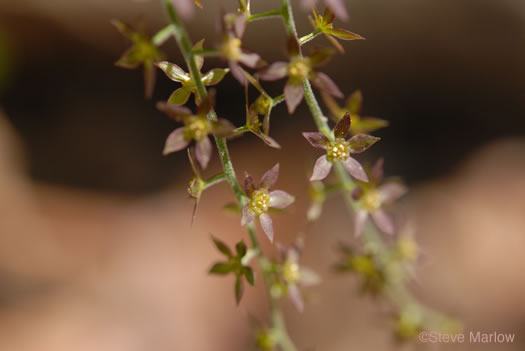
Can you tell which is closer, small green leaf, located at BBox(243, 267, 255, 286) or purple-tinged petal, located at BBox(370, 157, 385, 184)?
small green leaf, located at BBox(243, 267, 255, 286)

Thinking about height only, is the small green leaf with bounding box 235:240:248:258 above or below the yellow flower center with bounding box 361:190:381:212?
Result: above

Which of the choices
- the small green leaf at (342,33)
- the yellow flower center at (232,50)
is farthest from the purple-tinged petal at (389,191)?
the yellow flower center at (232,50)

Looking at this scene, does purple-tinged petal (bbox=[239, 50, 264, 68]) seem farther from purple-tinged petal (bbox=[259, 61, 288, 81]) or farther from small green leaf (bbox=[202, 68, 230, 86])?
small green leaf (bbox=[202, 68, 230, 86])

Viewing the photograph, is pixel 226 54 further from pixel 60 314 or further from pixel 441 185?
pixel 441 185

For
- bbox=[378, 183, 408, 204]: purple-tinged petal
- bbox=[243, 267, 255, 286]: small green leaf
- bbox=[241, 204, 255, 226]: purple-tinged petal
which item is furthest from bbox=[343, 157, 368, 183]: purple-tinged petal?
bbox=[378, 183, 408, 204]: purple-tinged petal

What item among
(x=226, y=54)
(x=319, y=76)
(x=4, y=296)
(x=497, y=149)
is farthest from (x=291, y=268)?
(x=497, y=149)

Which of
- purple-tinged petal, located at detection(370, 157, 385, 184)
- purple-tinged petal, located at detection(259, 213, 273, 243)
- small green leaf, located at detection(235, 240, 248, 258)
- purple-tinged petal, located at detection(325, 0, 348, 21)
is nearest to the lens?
purple-tinged petal, located at detection(325, 0, 348, 21)

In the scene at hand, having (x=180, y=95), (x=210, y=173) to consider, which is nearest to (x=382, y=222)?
(x=180, y=95)

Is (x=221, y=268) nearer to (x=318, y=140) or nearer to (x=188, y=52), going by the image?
(x=318, y=140)
